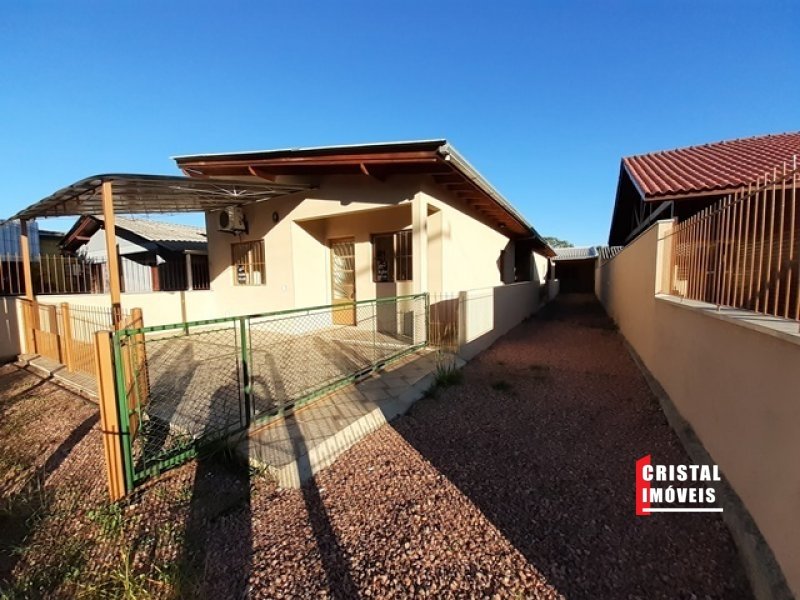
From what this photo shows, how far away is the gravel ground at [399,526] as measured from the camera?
196 cm

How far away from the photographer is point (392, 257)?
7.89 meters

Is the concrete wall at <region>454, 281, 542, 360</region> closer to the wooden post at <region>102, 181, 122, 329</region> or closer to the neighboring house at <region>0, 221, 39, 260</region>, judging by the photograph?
the wooden post at <region>102, 181, 122, 329</region>

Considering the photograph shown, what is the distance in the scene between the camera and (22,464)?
11.1 ft

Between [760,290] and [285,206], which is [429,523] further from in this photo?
[285,206]

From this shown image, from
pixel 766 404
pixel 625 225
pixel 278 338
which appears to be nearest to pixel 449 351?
pixel 278 338

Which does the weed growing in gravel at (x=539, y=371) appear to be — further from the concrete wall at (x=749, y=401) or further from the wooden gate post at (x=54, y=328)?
the wooden gate post at (x=54, y=328)

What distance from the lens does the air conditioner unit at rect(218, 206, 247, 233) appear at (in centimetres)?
845

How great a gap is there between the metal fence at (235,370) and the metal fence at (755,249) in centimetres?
392

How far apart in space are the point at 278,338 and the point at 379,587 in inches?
232

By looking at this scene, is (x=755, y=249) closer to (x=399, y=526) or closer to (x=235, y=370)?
(x=399, y=526)

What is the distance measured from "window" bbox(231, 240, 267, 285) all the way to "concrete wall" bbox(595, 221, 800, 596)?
8.33 metres

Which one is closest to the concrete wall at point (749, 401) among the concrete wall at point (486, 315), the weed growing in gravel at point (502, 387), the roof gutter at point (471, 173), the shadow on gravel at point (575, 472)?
the shadow on gravel at point (575, 472)

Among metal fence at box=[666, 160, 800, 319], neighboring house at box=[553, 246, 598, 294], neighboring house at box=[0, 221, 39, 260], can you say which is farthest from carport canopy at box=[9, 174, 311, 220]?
neighboring house at box=[553, 246, 598, 294]

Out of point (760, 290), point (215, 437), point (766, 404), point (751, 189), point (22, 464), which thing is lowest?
point (22, 464)
